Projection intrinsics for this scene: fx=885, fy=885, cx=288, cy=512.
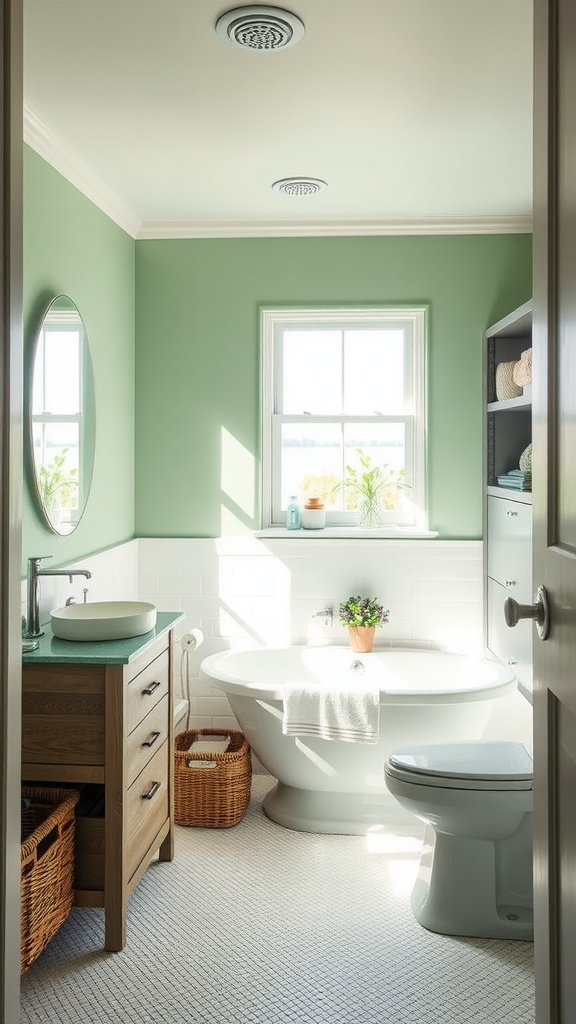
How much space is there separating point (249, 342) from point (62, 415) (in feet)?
4.41

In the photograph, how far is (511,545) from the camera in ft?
12.6

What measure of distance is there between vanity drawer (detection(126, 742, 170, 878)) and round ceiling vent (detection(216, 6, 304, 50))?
228 cm

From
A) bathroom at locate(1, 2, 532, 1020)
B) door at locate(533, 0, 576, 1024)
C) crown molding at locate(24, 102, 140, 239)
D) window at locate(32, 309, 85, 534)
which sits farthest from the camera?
bathroom at locate(1, 2, 532, 1020)

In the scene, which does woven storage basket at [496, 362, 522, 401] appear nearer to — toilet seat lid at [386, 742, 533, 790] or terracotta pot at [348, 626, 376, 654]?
terracotta pot at [348, 626, 376, 654]

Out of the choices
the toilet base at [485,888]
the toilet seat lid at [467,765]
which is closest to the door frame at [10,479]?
the toilet seat lid at [467,765]

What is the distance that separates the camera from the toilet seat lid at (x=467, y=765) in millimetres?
2844

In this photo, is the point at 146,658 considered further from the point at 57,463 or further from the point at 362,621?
the point at 362,621

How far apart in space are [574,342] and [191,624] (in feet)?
11.8

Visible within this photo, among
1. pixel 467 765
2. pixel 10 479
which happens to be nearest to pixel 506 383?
pixel 467 765

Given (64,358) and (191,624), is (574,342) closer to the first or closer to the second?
(64,358)

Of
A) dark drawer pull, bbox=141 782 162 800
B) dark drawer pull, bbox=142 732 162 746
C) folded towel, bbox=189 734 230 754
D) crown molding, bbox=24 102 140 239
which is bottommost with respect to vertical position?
folded towel, bbox=189 734 230 754

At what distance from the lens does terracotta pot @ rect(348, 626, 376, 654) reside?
4344 millimetres

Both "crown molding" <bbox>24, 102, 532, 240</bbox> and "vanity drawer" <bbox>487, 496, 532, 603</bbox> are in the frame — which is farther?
"crown molding" <bbox>24, 102, 532, 240</bbox>

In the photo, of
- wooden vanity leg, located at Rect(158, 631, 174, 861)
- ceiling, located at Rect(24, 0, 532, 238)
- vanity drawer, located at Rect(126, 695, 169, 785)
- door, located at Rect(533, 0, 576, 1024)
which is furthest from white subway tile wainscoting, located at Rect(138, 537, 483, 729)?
door, located at Rect(533, 0, 576, 1024)
